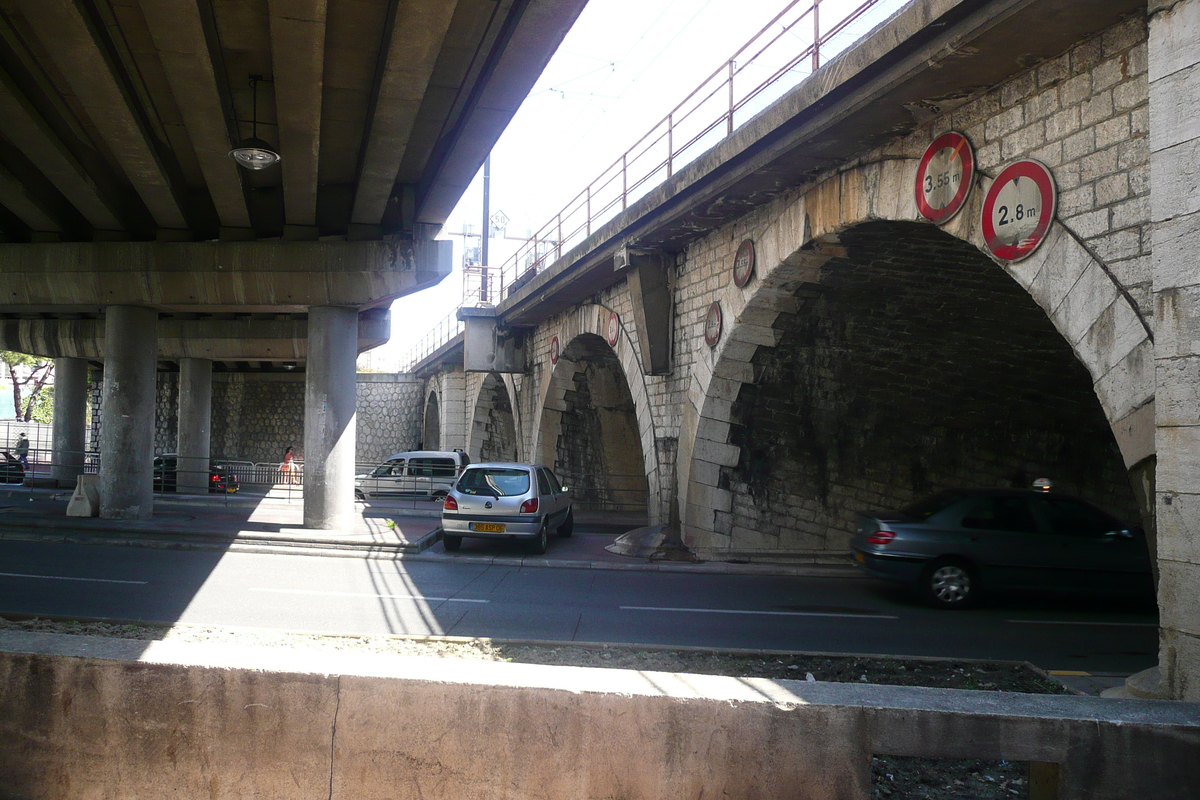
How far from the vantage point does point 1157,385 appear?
17.4ft

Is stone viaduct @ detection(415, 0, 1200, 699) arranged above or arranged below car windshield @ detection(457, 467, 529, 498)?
above

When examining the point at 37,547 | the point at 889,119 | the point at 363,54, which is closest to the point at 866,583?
the point at 889,119

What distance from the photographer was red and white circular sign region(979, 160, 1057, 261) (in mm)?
6891

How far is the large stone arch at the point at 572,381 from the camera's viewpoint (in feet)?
51.4

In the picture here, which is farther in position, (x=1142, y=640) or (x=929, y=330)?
(x=929, y=330)

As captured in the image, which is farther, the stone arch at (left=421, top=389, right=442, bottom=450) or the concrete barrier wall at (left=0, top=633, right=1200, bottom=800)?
the stone arch at (left=421, top=389, right=442, bottom=450)

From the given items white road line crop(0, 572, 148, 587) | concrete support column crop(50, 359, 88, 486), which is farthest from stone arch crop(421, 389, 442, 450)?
white road line crop(0, 572, 148, 587)

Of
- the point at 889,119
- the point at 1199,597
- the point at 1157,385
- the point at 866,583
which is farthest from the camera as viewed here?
the point at 866,583

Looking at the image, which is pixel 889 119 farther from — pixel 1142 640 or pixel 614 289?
pixel 614 289

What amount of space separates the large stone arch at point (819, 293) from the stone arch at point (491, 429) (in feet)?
65.8

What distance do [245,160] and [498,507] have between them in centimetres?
637

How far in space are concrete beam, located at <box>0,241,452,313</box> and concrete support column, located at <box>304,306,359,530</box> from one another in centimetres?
50

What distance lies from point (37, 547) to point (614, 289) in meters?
10.7

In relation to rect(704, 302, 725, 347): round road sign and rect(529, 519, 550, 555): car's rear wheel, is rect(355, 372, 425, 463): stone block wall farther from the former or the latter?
rect(704, 302, 725, 347): round road sign
